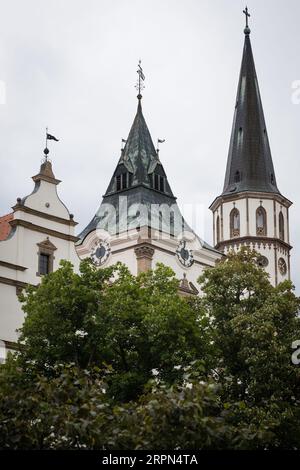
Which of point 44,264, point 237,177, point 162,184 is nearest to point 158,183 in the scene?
point 162,184

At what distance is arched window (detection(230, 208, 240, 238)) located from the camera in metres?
79.9

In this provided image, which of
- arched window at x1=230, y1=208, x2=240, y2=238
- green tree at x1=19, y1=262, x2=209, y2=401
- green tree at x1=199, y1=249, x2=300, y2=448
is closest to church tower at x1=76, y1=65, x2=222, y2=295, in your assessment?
arched window at x1=230, y1=208, x2=240, y2=238

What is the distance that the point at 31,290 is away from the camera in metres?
40.6

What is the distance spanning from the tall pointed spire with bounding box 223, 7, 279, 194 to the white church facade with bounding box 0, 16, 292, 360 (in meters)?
0.08

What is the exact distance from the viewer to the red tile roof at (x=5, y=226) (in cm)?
4917

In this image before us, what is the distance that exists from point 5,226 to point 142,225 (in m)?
15.9

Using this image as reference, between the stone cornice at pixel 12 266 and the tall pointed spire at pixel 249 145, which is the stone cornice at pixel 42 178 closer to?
the stone cornice at pixel 12 266

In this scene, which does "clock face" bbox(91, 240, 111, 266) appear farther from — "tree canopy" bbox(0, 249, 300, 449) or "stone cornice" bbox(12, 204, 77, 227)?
"tree canopy" bbox(0, 249, 300, 449)

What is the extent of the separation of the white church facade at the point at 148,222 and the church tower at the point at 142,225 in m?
0.06

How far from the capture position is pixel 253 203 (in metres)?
80.2

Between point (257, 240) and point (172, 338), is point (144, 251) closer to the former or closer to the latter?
point (257, 240)

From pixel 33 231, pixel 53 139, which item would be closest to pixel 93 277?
pixel 33 231
